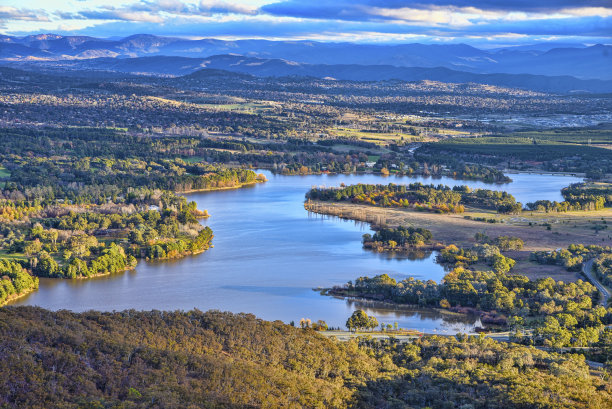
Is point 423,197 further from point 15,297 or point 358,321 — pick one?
point 15,297

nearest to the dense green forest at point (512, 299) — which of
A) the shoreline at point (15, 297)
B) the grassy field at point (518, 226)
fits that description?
the grassy field at point (518, 226)

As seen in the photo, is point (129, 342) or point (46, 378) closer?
point (46, 378)

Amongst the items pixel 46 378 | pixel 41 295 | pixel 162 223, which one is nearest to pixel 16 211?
pixel 162 223

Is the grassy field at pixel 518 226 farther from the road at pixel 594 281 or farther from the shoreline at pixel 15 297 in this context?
the shoreline at pixel 15 297

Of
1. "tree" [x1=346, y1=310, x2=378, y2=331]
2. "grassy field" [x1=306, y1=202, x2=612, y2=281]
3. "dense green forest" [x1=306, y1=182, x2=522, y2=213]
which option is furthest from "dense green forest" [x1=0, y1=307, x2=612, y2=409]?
"dense green forest" [x1=306, y1=182, x2=522, y2=213]

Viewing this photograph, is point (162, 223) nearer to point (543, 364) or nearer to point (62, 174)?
point (62, 174)

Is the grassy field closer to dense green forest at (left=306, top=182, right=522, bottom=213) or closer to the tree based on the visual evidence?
dense green forest at (left=306, top=182, right=522, bottom=213)
